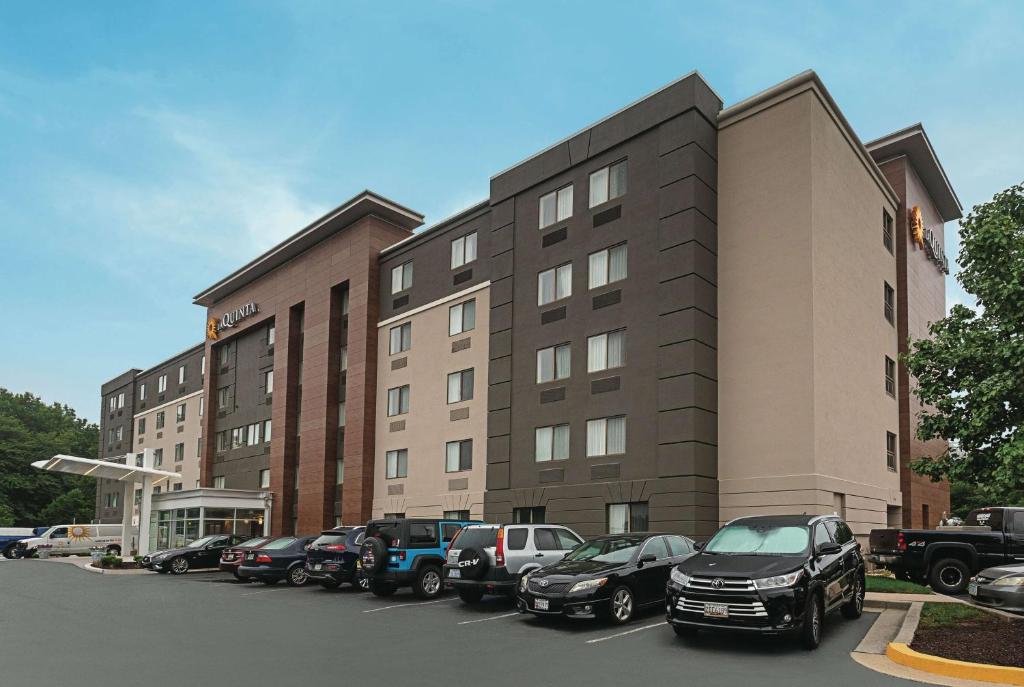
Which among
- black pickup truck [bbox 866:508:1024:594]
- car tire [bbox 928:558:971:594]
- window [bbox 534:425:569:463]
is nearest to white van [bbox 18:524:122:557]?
window [bbox 534:425:569:463]

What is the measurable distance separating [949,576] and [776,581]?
31.0ft

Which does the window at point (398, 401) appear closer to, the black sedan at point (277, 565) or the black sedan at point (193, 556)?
the black sedan at point (193, 556)

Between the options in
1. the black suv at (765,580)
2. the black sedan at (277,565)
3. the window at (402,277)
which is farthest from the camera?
the window at (402,277)

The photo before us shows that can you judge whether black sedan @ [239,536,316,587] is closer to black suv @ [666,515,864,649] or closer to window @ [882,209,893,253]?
Result: black suv @ [666,515,864,649]

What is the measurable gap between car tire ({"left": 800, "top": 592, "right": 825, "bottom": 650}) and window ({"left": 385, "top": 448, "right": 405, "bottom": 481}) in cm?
2513

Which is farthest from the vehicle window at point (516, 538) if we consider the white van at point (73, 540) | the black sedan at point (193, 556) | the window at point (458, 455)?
the white van at point (73, 540)

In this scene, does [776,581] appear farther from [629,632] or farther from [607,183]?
[607,183]

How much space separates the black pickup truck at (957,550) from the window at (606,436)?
356 inches

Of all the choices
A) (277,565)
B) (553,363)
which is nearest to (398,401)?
(553,363)

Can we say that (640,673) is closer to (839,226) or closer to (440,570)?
(440,570)

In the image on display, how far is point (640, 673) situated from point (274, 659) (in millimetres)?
4634

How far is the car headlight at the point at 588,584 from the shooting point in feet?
46.2

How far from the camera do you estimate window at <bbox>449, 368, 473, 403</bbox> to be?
33156 mm

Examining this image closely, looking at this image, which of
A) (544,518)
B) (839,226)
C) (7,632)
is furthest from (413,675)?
(839,226)
